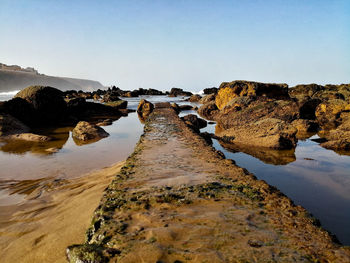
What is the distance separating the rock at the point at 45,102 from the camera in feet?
Answer: 36.8

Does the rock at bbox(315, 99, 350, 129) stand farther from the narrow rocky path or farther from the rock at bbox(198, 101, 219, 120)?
the narrow rocky path

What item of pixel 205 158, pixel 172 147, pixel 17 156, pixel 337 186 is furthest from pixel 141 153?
pixel 17 156

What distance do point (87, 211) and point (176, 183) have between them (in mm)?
1216

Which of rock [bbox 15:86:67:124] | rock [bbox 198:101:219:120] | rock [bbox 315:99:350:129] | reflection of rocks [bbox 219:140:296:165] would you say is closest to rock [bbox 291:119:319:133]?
rock [bbox 315:99:350:129]

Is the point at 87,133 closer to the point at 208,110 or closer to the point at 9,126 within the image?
the point at 9,126

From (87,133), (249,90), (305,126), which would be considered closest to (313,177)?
(305,126)


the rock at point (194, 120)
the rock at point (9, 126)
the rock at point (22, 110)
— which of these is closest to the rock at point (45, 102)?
the rock at point (22, 110)

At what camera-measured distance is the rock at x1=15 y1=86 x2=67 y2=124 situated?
36.8 feet

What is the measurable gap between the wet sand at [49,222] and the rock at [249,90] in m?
11.2

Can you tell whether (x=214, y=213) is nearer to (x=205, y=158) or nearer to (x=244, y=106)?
(x=205, y=158)

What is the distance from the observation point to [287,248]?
1.49 metres

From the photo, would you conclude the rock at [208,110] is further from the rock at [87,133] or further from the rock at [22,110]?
the rock at [22,110]

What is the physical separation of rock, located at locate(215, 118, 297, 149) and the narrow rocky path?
3580mm

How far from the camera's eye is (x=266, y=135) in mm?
6492
